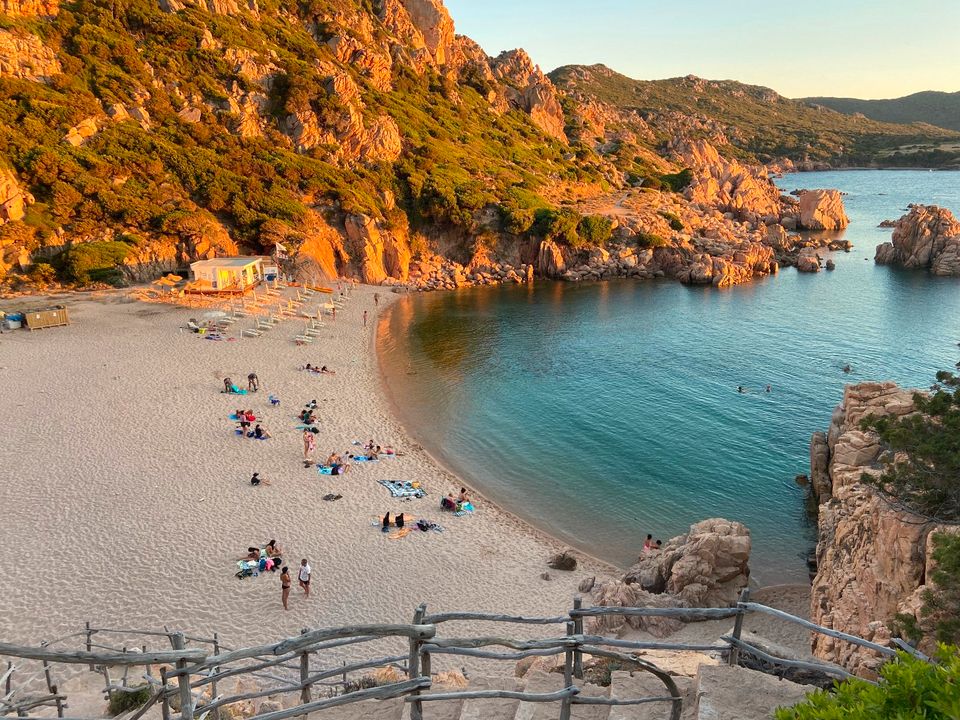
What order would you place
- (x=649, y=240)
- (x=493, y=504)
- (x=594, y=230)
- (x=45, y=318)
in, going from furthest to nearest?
(x=649, y=240) < (x=594, y=230) < (x=45, y=318) < (x=493, y=504)

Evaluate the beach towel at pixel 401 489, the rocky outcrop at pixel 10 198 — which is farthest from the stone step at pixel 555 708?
the rocky outcrop at pixel 10 198

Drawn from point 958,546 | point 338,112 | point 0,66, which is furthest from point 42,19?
point 958,546

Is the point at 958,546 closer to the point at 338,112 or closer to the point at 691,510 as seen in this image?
the point at 691,510

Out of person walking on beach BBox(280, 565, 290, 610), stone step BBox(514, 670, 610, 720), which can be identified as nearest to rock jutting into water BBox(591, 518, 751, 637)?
person walking on beach BBox(280, 565, 290, 610)

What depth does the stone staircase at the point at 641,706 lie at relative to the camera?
19.6 ft

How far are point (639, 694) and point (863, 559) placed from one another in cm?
924

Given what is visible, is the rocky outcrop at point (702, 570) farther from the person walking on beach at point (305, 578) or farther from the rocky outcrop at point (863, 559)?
the person walking on beach at point (305, 578)

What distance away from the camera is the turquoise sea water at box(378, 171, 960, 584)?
946 inches

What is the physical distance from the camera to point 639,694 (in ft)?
21.4

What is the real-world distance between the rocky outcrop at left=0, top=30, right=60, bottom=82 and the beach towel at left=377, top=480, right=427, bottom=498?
185 feet

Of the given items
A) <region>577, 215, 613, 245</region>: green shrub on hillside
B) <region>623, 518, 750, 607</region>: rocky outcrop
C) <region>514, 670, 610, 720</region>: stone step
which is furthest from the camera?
<region>577, 215, 613, 245</region>: green shrub on hillside

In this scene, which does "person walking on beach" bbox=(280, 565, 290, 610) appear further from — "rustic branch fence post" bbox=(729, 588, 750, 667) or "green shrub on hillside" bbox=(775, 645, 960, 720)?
"green shrub on hillside" bbox=(775, 645, 960, 720)

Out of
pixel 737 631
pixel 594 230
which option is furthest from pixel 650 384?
pixel 594 230

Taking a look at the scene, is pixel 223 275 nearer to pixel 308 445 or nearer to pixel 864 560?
pixel 308 445
